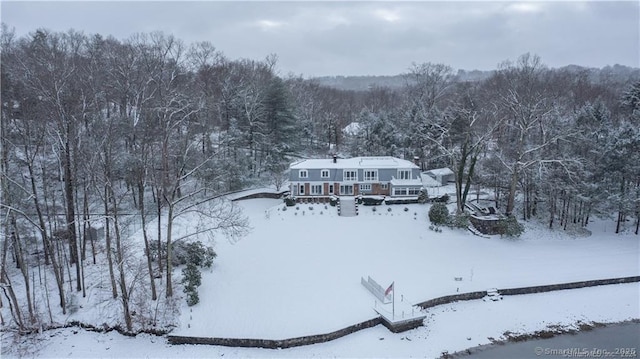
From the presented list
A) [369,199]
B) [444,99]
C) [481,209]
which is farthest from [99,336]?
[444,99]

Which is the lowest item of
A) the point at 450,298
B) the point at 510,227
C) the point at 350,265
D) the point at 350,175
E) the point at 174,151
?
the point at 450,298

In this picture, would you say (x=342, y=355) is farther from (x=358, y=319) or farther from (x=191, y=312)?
(x=191, y=312)

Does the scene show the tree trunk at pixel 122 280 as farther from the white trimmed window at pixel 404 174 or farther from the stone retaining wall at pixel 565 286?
the white trimmed window at pixel 404 174

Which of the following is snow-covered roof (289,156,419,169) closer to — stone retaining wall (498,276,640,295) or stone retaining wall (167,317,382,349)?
stone retaining wall (498,276,640,295)

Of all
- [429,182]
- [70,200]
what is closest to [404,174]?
[429,182]

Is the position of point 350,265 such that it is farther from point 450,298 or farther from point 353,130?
point 353,130
